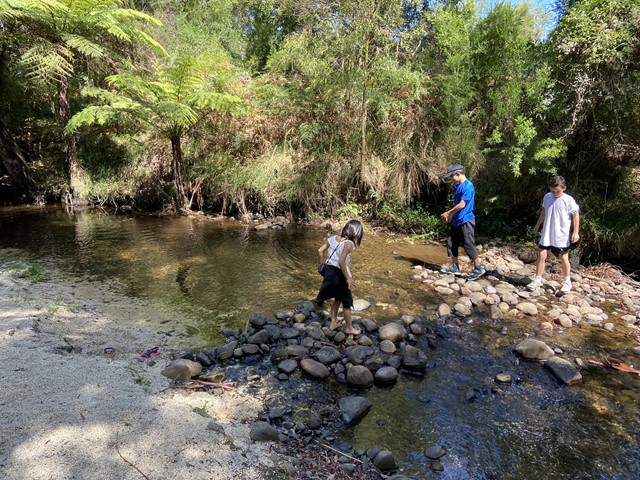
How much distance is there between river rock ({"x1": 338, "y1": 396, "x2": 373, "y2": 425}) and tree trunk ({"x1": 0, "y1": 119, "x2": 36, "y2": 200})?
42.7 feet

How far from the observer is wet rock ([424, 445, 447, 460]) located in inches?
120

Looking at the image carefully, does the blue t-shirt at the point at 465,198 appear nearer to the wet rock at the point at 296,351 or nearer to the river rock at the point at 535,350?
the river rock at the point at 535,350

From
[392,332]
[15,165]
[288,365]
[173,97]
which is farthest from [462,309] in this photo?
[15,165]

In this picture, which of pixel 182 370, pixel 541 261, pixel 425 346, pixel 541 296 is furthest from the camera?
pixel 541 261

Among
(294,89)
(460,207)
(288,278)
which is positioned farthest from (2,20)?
(460,207)

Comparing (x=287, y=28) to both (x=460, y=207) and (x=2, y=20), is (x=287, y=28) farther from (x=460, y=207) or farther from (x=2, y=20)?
(x=460, y=207)

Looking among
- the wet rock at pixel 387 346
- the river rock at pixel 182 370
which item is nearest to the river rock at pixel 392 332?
the wet rock at pixel 387 346

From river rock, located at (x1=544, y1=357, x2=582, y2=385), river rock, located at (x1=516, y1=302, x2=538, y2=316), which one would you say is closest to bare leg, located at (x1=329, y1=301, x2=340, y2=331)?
river rock, located at (x1=544, y1=357, x2=582, y2=385)

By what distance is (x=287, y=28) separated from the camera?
1568 cm

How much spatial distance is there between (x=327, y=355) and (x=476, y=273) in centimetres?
375

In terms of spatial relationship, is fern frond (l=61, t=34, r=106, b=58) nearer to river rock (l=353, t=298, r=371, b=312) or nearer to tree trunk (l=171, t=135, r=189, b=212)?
tree trunk (l=171, t=135, r=189, b=212)

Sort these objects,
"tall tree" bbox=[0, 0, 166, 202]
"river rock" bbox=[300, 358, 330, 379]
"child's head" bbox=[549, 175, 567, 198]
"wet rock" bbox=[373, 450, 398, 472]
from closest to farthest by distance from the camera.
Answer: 1. "wet rock" bbox=[373, 450, 398, 472]
2. "river rock" bbox=[300, 358, 330, 379]
3. "child's head" bbox=[549, 175, 567, 198]
4. "tall tree" bbox=[0, 0, 166, 202]

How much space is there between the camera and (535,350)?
446cm

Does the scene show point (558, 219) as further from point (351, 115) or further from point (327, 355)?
point (351, 115)
